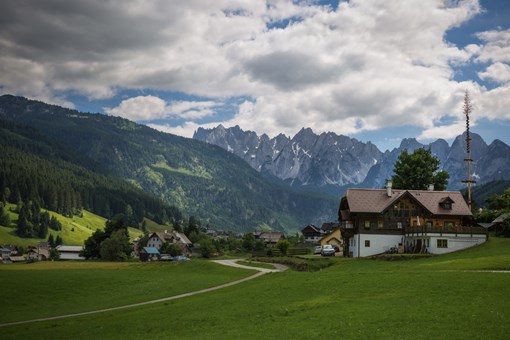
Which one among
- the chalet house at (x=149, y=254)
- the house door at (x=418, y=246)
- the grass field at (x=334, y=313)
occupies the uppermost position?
the house door at (x=418, y=246)

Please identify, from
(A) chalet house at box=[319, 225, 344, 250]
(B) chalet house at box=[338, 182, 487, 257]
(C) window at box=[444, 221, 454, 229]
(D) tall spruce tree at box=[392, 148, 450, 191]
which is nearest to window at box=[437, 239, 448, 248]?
(C) window at box=[444, 221, 454, 229]

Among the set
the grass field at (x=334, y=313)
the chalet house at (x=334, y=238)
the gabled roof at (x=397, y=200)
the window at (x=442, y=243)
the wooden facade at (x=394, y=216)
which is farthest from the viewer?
the chalet house at (x=334, y=238)

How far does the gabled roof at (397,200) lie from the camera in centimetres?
8075

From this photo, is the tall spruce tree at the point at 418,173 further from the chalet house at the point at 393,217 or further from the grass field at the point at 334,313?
the grass field at the point at 334,313

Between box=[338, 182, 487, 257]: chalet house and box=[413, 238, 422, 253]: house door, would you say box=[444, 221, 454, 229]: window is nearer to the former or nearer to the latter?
box=[338, 182, 487, 257]: chalet house

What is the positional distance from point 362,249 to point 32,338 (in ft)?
181

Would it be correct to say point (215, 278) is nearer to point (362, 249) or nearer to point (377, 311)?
point (362, 249)

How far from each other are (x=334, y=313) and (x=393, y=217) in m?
54.8

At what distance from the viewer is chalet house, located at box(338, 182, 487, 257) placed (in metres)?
79.1

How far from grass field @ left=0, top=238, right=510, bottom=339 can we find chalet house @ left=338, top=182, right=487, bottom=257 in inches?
1156

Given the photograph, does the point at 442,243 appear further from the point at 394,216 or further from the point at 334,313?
the point at 334,313

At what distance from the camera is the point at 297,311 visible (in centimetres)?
3203

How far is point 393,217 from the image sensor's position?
266ft

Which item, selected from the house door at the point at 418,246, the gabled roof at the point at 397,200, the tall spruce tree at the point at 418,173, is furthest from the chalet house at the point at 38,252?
the house door at the point at 418,246
